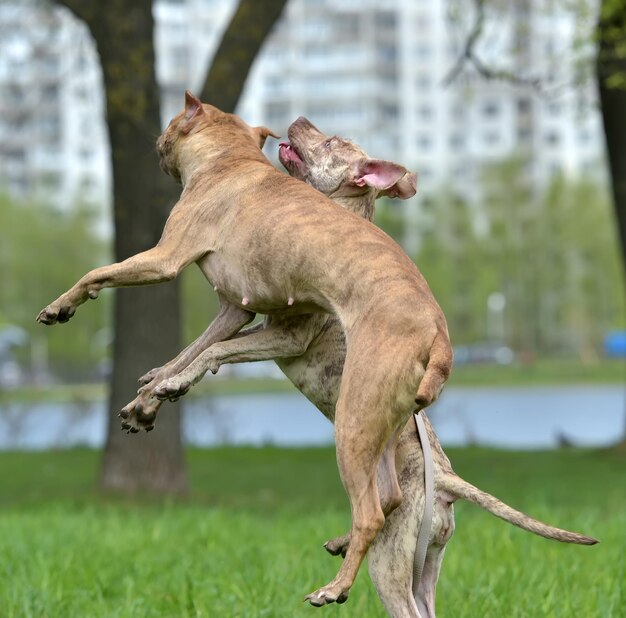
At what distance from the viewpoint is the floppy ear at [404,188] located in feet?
12.2

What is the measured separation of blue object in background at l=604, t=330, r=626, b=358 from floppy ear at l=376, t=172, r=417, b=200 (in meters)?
65.1

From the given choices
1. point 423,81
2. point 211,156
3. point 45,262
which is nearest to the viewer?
point 211,156

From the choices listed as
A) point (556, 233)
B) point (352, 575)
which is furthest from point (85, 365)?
point (352, 575)

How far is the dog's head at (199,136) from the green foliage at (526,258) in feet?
167

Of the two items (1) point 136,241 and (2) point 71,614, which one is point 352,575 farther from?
(1) point 136,241

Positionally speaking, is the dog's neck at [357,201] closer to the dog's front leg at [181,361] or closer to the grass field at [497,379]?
the dog's front leg at [181,361]

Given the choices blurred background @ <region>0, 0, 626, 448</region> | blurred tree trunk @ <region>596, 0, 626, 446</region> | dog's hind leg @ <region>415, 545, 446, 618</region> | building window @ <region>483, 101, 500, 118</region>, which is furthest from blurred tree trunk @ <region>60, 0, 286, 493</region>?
building window @ <region>483, 101, 500, 118</region>

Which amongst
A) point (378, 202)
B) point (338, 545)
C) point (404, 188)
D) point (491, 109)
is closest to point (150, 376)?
point (338, 545)

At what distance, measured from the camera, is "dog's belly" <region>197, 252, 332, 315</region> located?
328 centimetres

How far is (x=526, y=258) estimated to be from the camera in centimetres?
5641

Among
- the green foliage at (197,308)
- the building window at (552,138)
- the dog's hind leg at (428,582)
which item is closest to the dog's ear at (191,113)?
the dog's hind leg at (428,582)

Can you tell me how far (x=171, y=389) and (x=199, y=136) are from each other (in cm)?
89

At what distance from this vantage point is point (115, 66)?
40.9ft

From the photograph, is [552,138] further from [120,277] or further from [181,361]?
[120,277]
